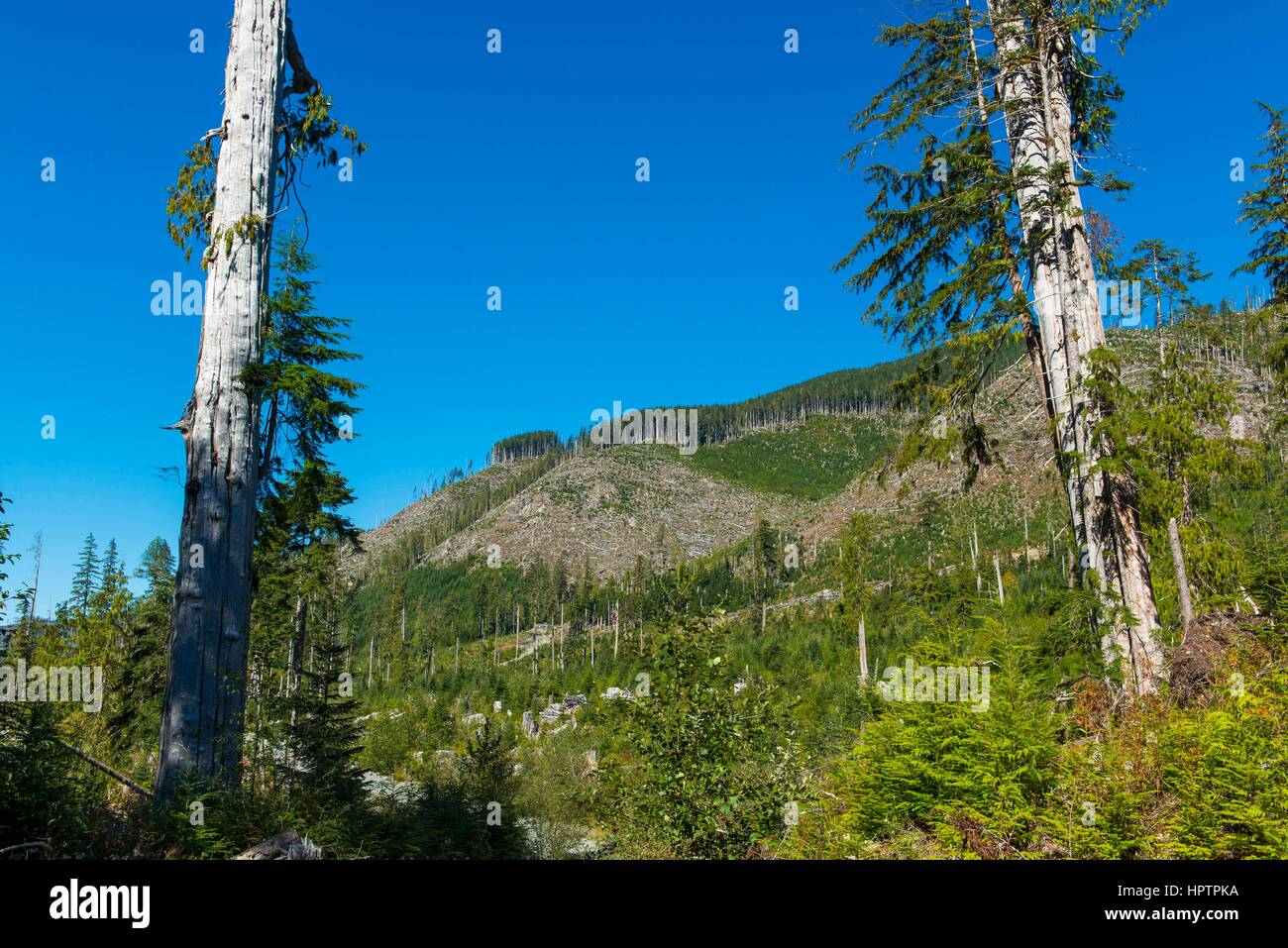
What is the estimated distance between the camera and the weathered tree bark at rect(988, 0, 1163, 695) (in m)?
7.27

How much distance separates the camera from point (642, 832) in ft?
20.8

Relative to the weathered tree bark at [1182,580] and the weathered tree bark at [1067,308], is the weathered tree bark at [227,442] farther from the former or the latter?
the weathered tree bark at [1182,580]

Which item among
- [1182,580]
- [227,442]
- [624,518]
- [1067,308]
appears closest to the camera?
[227,442]

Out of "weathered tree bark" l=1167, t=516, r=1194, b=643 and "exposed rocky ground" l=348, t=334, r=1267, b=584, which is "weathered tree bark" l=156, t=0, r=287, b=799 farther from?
"exposed rocky ground" l=348, t=334, r=1267, b=584

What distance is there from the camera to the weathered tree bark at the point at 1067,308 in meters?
7.27

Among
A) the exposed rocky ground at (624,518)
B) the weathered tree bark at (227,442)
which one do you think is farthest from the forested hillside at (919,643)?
the exposed rocky ground at (624,518)

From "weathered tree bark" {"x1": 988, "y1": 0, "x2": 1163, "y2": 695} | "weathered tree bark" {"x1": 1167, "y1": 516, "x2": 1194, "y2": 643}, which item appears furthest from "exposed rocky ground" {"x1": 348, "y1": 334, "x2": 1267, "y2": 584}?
"weathered tree bark" {"x1": 988, "y1": 0, "x2": 1163, "y2": 695}

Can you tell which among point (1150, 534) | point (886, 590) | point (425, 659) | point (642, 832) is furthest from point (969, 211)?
point (425, 659)

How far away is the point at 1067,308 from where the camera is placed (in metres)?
8.00

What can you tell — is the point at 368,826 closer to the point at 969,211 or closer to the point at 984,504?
the point at 969,211

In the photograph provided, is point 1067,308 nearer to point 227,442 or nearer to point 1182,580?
point 1182,580

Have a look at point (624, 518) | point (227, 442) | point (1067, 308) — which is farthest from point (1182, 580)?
point (624, 518)

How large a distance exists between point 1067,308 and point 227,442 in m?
8.65
